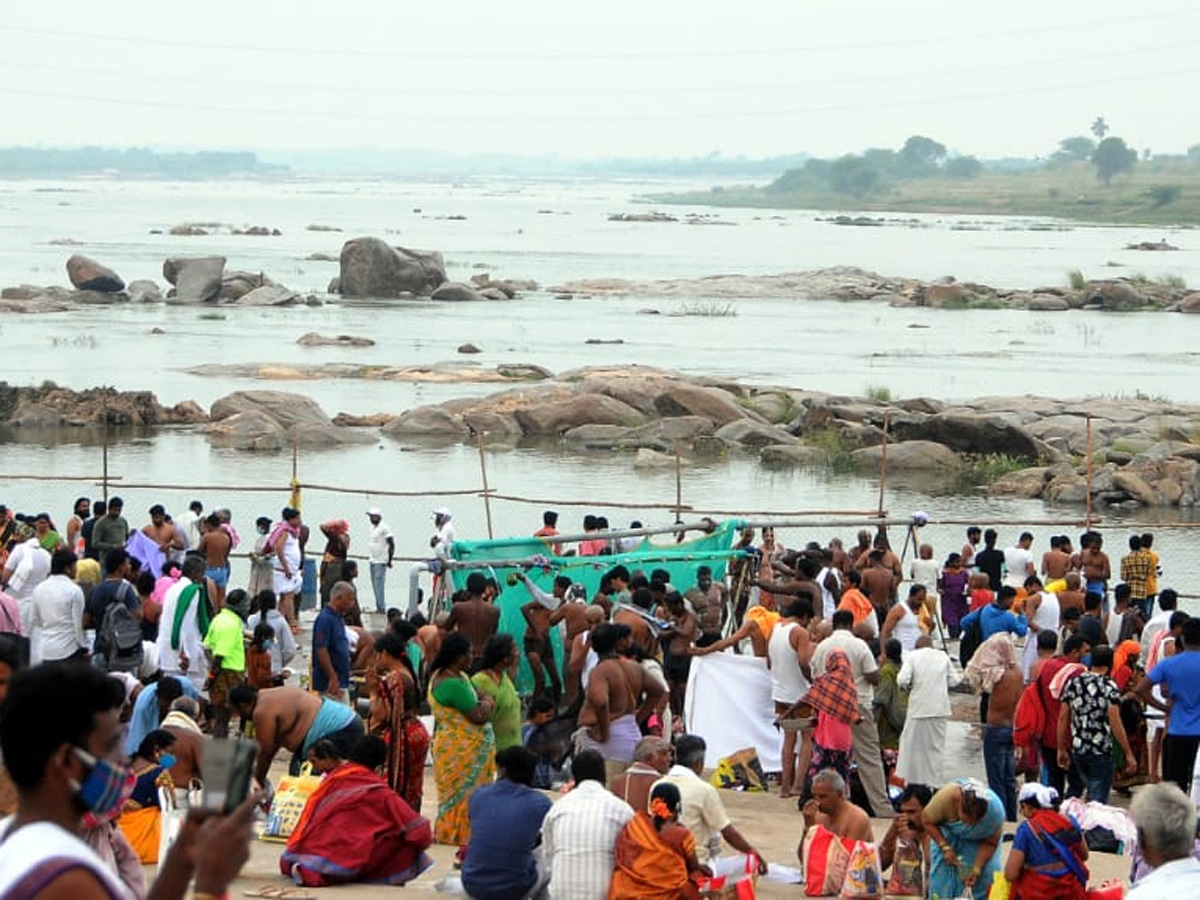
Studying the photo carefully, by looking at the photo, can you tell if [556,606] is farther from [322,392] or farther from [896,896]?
[322,392]

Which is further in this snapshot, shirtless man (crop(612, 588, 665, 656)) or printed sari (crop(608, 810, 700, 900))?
shirtless man (crop(612, 588, 665, 656))

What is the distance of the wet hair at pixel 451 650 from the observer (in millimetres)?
11219

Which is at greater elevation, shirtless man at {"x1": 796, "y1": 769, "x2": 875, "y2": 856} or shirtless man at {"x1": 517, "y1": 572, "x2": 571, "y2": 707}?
shirtless man at {"x1": 796, "y1": 769, "x2": 875, "y2": 856}

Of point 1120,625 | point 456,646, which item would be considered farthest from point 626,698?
point 1120,625

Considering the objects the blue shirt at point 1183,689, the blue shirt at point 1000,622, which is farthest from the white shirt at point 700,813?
the blue shirt at point 1000,622

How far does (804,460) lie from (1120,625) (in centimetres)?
1981

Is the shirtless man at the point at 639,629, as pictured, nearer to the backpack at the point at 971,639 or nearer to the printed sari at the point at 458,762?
the printed sari at the point at 458,762

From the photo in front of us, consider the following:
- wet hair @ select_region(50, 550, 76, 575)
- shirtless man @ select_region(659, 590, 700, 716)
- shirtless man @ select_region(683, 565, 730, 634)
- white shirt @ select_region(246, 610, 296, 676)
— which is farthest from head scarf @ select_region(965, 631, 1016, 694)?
wet hair @ select_region(50, 550, 76, 575)

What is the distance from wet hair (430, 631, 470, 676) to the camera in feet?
36.8

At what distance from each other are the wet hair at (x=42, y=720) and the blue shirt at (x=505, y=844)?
19.7ft

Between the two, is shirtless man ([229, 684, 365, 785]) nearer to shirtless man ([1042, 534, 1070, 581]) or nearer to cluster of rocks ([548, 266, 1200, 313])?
shirtless man ([1042, 534, 1070, 581])

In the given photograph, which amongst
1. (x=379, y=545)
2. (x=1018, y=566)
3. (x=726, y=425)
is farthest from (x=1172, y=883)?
(x=726, y=425)

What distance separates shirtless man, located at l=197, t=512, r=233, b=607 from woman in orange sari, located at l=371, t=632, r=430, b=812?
573 cm

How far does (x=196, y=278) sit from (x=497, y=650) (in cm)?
6573
